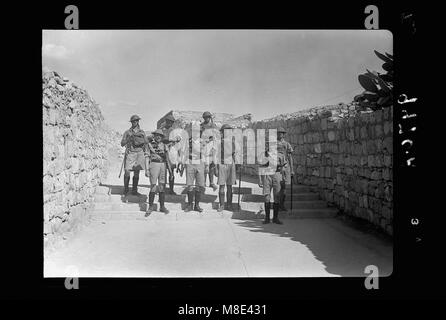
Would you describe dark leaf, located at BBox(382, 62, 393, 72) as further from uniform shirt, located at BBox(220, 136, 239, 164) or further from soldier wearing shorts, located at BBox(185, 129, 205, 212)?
soldier wearing shorts, located at BBox(185, 129, 205, 212)

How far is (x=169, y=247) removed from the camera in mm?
6172

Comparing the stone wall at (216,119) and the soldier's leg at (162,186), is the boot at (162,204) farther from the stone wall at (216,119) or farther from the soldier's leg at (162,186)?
the stone wall at (216,119)

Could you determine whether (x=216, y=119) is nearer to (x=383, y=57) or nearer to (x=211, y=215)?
(x=211, y=215)

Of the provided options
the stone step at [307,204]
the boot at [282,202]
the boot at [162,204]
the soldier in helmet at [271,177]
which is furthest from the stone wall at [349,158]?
the boot at [162,204]

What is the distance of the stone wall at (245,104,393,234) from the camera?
21.5 ft

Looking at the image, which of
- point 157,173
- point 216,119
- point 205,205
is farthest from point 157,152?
point 216,119

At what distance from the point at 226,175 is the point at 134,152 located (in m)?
2.25

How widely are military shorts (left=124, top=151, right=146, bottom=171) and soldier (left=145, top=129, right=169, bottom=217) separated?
2.07ft

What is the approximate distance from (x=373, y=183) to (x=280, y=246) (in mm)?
2153

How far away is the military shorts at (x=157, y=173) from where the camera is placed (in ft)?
27.5

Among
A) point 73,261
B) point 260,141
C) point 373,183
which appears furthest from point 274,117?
point 73,261

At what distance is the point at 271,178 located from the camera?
7.90 metres

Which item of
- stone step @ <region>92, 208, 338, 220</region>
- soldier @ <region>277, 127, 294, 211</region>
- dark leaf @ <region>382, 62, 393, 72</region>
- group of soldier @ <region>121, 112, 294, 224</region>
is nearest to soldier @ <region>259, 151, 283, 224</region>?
group of soldier @ <region>121, 112, 294, 224</region>

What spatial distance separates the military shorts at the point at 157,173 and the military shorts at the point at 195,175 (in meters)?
0.53
